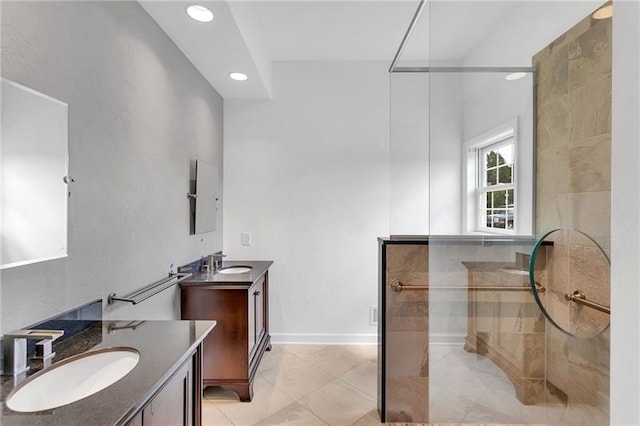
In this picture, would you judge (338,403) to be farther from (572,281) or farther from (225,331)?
(572,281)

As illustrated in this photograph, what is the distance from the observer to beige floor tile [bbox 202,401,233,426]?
6.42ft

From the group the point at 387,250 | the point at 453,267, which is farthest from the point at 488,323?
the point at 387,250

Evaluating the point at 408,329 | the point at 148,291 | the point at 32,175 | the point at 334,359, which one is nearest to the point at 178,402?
the point at 148,291

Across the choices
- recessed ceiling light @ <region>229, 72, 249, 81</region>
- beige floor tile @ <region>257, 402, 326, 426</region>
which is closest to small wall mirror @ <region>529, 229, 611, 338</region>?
beige floor tile @ <region>257, 402, 326, 426</region>

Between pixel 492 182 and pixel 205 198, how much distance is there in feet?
6.94

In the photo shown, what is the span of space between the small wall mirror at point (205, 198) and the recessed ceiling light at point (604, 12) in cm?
245

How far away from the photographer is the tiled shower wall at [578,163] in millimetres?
1275

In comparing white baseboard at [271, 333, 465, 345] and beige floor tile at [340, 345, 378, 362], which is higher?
white baseboard at [271, 333, 465, 345]

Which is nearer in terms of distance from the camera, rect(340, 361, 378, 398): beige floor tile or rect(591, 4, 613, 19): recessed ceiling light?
rect(591, 4, 613, 19): recessed ceiling light

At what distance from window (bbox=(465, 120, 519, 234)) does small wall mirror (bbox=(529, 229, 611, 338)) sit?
0.68ft

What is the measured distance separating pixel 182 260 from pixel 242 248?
0.91 m

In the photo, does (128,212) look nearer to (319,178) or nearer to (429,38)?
(319,178)

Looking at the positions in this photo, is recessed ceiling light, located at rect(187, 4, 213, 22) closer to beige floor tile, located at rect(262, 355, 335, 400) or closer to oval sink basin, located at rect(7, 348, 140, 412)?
oval sink basin, located at rect(7, 348, 140, 412)

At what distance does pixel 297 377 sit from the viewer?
2.48 m
